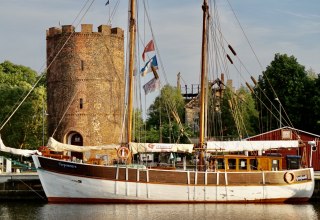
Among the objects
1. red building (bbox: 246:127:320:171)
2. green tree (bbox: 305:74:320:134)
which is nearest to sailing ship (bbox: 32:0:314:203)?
red building (bbox: 246:127:320:171)

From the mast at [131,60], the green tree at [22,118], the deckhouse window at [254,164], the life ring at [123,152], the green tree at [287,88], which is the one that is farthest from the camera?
the green tree at [22,118]

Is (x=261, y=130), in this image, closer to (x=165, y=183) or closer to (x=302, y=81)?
(x=302, y=81)

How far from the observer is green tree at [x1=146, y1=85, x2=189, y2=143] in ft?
257

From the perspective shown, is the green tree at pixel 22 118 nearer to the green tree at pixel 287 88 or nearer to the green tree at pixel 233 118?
the green tree at pixel 233 118

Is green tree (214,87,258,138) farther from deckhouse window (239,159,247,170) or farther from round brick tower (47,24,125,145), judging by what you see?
deckhouse window (239,159,247,170)

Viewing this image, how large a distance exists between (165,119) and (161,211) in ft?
165

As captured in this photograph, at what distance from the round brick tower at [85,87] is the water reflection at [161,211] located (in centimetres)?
1902

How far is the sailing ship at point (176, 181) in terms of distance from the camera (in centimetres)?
4294

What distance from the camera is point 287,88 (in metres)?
74.9

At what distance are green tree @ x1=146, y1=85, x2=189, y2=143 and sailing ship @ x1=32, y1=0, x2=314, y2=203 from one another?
2440 centimetres

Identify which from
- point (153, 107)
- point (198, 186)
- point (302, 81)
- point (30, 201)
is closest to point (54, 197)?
point (30, 201)

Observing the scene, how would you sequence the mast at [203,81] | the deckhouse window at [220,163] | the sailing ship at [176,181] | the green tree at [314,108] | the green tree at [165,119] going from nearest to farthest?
the sailing ship at [176,181], the deckhouse window at [220,163], the mast at [203,81], the green tree at [314,108], the green tree at [165,119]

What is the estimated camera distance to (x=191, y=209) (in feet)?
132

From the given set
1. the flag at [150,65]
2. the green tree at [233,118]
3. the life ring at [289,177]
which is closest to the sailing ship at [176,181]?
the life ring at [289,177]
